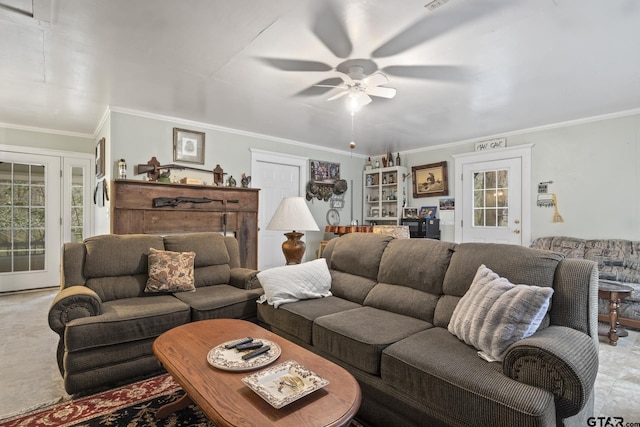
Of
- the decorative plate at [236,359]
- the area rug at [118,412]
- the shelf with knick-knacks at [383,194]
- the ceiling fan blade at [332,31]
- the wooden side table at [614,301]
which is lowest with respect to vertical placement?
the area rug at [118,412]

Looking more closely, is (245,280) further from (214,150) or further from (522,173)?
(522,173)

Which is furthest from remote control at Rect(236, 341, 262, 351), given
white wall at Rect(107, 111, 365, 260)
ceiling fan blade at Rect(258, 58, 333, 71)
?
white wall at Rect(107, 111, 365, 260)

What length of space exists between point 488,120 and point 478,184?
3.99 feet

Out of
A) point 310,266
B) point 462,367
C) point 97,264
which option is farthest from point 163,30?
point 462,367

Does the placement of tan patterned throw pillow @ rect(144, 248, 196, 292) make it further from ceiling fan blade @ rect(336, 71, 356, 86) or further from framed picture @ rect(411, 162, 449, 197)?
framed picture @ rect(411, 162, 449, 197)

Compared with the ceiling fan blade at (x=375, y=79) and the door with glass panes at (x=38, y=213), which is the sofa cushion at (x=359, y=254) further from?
the door with glass panes at (x=38, y=213)

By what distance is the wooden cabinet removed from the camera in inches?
150

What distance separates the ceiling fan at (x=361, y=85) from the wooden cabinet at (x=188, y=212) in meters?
2.19

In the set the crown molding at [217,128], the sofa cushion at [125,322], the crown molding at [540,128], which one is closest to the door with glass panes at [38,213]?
the crown molding at [217,128]

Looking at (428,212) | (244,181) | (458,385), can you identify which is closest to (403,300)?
(458,385)

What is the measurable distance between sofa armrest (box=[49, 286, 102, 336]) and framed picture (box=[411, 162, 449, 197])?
493 centimetres

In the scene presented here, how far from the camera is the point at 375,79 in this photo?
8.79 ft

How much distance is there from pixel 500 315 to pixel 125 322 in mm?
2273

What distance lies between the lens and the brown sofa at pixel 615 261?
3269mm
